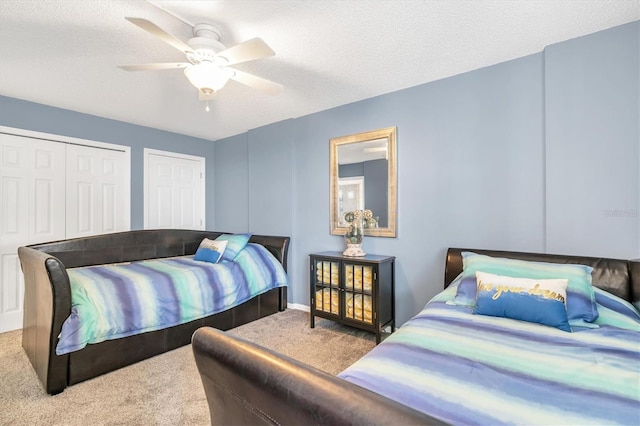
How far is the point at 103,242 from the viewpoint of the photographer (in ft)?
10.6

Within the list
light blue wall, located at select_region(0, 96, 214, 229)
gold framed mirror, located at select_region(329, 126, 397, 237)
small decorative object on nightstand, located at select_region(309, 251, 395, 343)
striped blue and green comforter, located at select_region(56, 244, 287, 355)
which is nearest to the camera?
striped blue and green comforter, located at select_region(56, 244, 287, 355)

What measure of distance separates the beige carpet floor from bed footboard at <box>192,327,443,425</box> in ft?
3.80

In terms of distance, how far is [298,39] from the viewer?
6.52 ft

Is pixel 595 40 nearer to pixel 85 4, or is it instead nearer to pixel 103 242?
pixel 85 4

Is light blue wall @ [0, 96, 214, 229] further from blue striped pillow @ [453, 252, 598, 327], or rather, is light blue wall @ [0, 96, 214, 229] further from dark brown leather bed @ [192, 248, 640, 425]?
blue striped pillow @ [453, 252, 598, 327]

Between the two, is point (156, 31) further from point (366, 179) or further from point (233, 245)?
point (233, 245)

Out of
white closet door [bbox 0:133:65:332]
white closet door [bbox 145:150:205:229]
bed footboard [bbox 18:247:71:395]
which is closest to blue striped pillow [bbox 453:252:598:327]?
bed footboard [bbox 18:247:71:395]

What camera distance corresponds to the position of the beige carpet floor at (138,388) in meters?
1.70

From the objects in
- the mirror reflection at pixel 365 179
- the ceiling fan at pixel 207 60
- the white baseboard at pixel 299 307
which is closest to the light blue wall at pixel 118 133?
the white baseboard at pixel 299 307

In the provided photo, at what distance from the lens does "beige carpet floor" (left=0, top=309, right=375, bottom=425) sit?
66.8 inches

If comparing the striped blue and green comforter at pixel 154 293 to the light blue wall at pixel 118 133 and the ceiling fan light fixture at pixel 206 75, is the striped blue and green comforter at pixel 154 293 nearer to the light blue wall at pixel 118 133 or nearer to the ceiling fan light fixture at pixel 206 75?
the light blue wall at pixel 118 133

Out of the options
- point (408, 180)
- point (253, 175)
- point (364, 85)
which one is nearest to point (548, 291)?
point (408, 180)

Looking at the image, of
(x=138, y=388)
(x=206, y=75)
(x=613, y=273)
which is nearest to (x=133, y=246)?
(x=138, y=388)

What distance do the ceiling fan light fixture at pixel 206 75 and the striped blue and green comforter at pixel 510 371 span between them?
5.80ft
